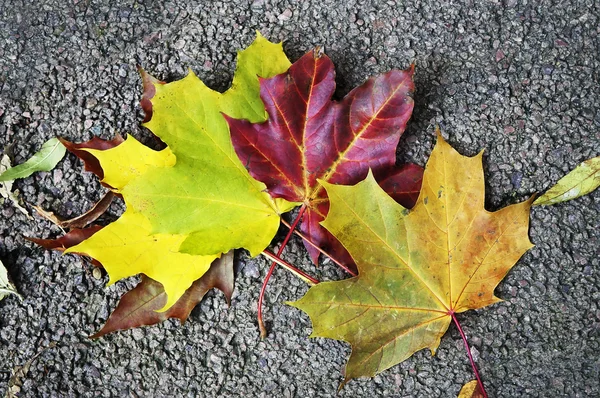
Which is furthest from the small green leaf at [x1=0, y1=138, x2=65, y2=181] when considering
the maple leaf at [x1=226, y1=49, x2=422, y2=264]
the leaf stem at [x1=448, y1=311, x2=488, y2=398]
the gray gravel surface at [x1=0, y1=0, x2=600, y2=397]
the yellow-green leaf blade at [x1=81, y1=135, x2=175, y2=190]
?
the leaf stem at [x1=448, y1=311, x2=488, y2=398]

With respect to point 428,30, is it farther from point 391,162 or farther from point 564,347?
point 564,347

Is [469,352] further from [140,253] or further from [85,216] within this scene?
[85,216]

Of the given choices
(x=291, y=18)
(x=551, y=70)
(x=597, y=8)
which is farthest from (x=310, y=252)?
(x=597, y=8)

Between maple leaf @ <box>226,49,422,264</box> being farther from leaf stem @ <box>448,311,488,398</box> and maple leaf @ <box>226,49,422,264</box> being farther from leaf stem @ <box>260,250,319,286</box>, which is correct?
leaf stem @ <box>448,311,488,398</box>

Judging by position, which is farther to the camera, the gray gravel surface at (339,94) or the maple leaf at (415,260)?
the gray gravel surface at (339,94)

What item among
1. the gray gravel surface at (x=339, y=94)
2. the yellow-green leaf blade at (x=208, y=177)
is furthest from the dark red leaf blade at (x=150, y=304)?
the yellow-green leaf blade at (x=208, y=177)

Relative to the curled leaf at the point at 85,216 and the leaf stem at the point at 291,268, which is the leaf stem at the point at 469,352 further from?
the curled leaf at the point at 85,216
